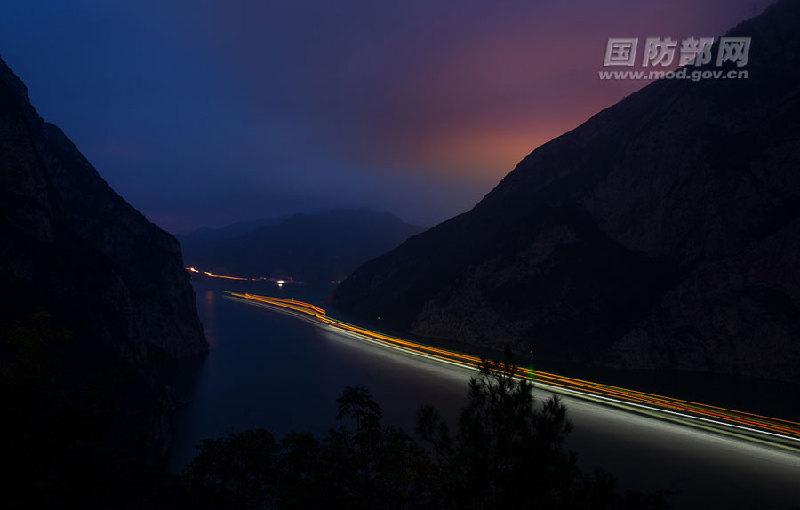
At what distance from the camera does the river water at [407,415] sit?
28172 mm

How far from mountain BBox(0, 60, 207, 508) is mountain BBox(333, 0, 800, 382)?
47.1 m

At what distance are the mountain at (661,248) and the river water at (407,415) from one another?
23.2 m

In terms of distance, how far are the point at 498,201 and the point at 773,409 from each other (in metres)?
83.2

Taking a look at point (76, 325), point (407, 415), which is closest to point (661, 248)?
point (407, 415)

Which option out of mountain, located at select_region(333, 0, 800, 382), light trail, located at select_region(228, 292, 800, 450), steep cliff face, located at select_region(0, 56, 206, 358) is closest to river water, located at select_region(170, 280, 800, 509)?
light trail, located at select_region(228, 292, 800, 450)

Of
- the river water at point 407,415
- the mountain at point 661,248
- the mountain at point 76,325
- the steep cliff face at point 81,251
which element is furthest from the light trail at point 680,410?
the steep cliff face at point 81,251

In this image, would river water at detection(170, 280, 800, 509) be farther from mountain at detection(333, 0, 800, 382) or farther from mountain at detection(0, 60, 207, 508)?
mountain at detection(333, 0, 800, 382)

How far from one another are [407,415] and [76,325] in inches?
1105

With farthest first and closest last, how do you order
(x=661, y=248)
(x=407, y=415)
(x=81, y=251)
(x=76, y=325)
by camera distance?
(x=661, y=248) < (x=81, y=251) < (x=407, y=415) < (x=76, y=325)

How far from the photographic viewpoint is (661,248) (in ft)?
256

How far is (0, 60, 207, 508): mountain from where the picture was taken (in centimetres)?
909

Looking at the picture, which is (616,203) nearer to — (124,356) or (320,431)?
(320,431)

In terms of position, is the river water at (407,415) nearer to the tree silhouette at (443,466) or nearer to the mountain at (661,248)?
the tree silhouette at (443,466)

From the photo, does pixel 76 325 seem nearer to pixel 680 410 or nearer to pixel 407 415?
pixel 407 415
